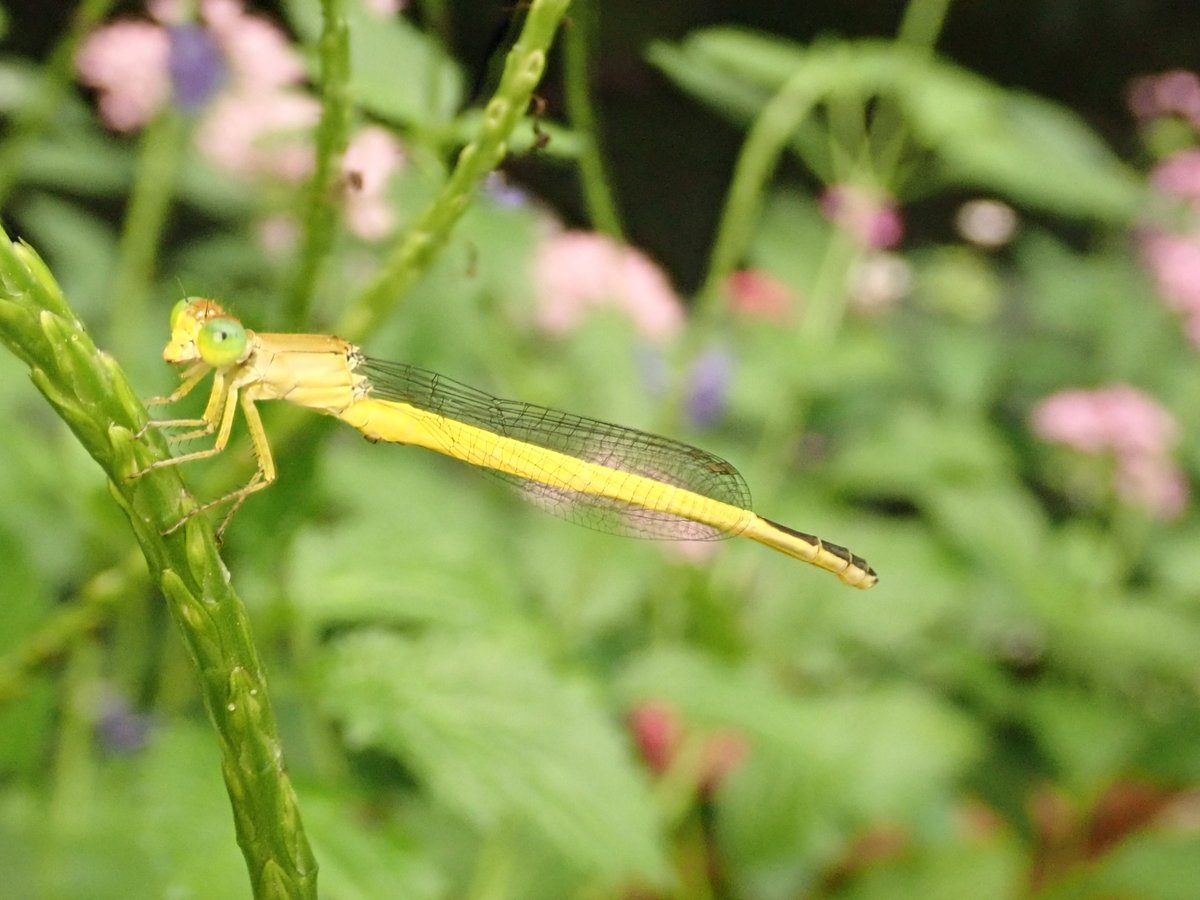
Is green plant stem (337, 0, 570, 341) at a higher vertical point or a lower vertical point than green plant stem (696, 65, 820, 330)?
lower

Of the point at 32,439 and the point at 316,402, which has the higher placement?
the point at 32,439

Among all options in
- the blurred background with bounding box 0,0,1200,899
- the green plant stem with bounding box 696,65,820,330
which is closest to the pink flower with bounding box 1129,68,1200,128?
the blurred background with bounding box 0,0,1200,899

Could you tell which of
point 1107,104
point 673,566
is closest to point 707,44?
point 673,566

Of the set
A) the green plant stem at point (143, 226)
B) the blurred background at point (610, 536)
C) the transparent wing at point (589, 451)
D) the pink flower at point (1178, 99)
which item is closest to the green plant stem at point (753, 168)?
the blurred background at point (610, 536)

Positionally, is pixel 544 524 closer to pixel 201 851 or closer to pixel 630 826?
pixel 630 826

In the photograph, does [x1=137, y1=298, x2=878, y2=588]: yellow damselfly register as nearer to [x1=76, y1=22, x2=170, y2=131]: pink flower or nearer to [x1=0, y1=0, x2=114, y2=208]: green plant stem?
[x1=0, y1=0, x2=114, y2=208]: green plant stem

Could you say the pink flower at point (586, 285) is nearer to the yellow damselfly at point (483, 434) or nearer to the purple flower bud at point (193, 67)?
the purple flower bud at point (193, 67)

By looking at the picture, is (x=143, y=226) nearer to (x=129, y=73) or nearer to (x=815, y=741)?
(x=129, y=73)
